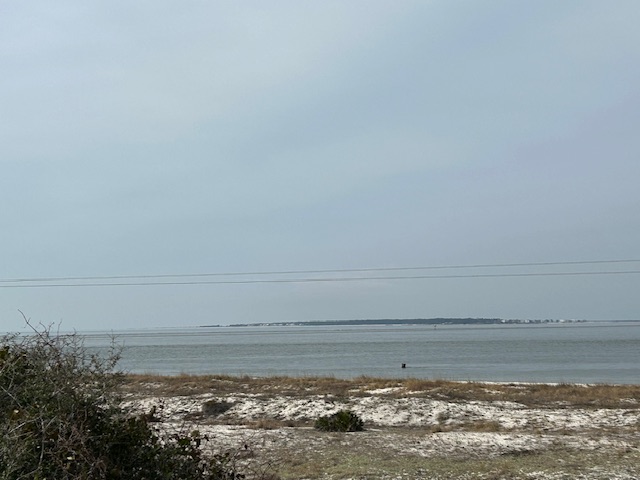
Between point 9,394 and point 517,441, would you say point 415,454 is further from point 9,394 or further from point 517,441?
point 9,394

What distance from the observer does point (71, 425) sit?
610cm

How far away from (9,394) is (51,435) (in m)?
0.60

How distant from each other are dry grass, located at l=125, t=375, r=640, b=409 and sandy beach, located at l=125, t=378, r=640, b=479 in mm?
71

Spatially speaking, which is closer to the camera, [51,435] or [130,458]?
[51,435]

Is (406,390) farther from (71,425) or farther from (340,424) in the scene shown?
(71,425)

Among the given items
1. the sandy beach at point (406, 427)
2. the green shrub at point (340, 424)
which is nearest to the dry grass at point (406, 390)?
the sandy beach at point (406, 427)

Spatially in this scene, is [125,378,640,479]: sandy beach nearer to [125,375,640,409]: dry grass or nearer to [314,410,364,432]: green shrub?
[125,375,640,409]: dry grass

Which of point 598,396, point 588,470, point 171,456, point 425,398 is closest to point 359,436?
point 588,470

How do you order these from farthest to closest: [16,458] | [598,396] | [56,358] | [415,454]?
[598,396]
[415,454]
[56,358]
[16,458]

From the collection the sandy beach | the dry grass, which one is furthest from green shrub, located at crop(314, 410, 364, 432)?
the dry grass

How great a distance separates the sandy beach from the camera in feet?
41.9

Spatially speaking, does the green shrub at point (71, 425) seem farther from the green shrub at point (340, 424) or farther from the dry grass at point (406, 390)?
the dry grass at point (406, 390)

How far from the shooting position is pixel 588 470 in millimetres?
12680

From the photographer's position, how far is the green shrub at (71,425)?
589cm
